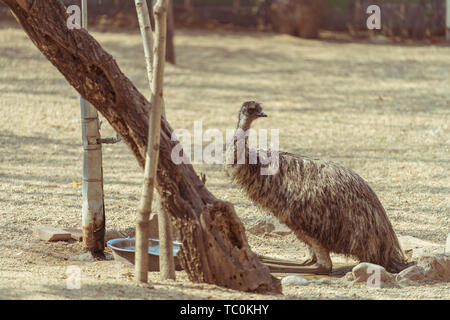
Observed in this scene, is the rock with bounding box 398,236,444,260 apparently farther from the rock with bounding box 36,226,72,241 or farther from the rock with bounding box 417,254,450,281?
the rock with bounding box 36,226,72,241

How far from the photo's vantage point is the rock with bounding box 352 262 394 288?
4.93 m

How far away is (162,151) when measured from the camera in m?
4.21

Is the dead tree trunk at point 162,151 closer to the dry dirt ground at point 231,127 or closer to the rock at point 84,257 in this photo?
the dry dirt ground at point 231,127

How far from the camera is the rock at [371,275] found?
16.2ft

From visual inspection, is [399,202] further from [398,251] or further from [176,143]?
[176,143]

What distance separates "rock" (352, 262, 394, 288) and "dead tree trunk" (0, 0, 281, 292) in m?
0.91

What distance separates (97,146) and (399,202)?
9.67 feet

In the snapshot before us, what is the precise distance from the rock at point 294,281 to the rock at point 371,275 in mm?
329

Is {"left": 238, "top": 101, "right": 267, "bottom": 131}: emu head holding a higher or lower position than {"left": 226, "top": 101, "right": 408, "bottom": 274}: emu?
higher

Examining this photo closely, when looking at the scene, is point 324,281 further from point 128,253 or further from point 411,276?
point 128,253

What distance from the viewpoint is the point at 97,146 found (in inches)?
218
